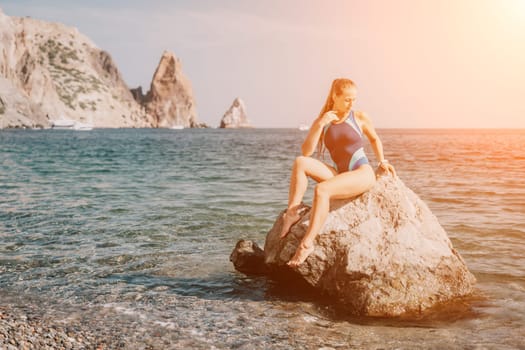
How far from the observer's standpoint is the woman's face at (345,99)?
7125 mm

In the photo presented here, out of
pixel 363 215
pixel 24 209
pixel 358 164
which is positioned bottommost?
pixel 24 209

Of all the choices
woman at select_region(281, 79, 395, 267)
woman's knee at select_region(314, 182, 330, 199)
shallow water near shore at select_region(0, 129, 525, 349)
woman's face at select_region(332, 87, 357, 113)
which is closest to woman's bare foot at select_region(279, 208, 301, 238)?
woman at select_region(281, 79, 395, 267)

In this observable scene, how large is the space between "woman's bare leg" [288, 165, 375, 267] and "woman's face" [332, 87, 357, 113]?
2.85 feet

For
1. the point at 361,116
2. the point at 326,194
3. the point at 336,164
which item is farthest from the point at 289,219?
the point at 361,116

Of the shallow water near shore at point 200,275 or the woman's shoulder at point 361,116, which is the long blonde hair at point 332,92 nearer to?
the woman's shoulder at point 361,116

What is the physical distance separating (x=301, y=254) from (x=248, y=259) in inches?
70.5

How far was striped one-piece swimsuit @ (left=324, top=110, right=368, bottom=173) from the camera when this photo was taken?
730 centimetres

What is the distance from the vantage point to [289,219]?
756 cm

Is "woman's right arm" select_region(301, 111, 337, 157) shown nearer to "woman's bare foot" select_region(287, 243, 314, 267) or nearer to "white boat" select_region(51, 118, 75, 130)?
"woman's bare foot" select_region(287, 243, 314, 267)

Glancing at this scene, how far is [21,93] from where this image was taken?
120 metres

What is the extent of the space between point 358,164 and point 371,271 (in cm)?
149

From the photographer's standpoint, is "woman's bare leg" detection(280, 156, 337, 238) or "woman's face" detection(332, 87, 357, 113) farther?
"woman's bare leg" detection(280, 156, 337, 238)

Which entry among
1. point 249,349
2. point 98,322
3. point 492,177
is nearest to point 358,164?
point 249,349

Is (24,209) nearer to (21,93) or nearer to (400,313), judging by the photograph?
(400,313)
